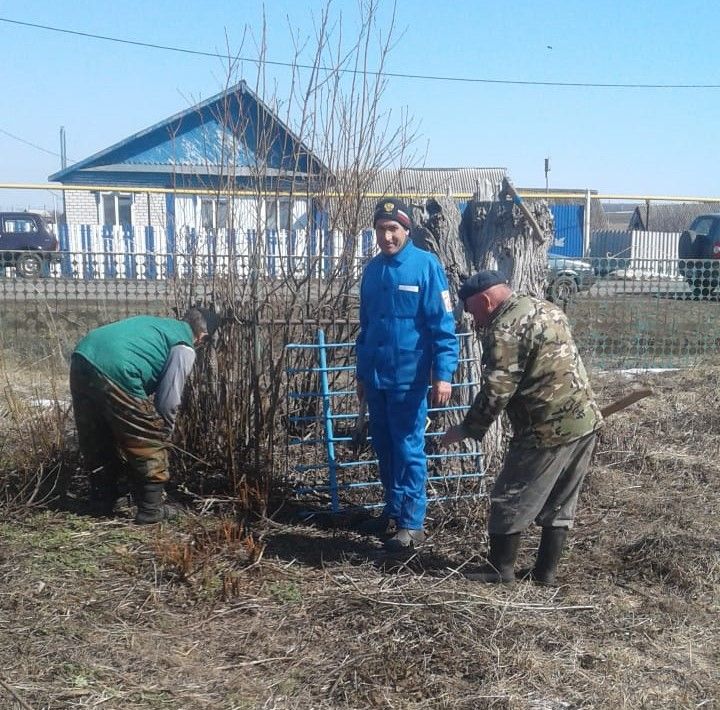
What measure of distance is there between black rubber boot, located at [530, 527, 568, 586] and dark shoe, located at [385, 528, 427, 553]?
659 millimetres

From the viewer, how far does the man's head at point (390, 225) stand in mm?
4461

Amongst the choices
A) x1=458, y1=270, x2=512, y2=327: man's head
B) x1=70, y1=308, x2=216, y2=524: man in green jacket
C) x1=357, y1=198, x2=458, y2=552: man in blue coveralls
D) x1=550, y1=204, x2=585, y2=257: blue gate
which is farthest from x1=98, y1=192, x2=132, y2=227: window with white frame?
x1=458, y1=270, x2=512, y2=327: man's head

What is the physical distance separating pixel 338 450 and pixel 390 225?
1781 mm

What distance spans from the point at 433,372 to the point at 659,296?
5.58 m

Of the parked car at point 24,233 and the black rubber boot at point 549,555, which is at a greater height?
the parked car at point 24,233

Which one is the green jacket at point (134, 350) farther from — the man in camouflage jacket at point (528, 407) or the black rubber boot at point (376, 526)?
the man in camouflage jacket at point (528, 407)

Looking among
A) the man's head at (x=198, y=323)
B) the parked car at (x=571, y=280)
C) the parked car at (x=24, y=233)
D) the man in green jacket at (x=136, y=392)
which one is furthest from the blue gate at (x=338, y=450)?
the parked car at (x=24, y=233)

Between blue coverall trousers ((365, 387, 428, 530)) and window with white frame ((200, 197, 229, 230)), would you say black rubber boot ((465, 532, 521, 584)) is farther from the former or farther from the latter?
window with white frame ((200, 197, 229, 230))

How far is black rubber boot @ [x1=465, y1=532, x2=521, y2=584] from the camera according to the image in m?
4.09

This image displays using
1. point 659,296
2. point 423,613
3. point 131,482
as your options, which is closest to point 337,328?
point 131,482

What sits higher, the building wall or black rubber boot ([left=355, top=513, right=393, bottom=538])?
the building wall

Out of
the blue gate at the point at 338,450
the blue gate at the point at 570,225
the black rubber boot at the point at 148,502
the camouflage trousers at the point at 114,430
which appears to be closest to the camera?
the camouflage trousers at the point at 114,430

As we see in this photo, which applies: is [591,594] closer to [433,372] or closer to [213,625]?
[433,372]

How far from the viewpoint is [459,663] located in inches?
132
